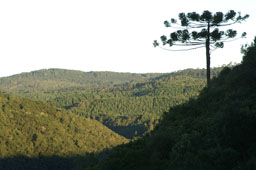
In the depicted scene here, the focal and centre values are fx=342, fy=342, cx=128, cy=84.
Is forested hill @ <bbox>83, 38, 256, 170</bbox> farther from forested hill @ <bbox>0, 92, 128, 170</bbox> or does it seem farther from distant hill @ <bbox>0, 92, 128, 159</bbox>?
distant hill @ <bbox>0, 92, 128, 159</bbox>

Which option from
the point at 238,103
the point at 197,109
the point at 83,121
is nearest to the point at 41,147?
the point at 83,121

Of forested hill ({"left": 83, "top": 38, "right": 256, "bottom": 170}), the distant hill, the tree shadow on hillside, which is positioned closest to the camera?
forested hill ({"left": 83, "top": 38, "right": 256, "bottom": 170})

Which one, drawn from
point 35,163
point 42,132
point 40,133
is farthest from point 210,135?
point 42,132

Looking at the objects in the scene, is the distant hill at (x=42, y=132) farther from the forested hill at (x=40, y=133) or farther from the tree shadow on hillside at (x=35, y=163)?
the tree shadow on hillside at (x=35, y=163)

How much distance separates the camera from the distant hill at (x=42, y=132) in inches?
4970

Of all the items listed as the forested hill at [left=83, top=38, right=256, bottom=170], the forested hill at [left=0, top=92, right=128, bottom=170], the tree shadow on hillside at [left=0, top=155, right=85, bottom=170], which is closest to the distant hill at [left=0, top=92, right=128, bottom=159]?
the forested hill at [left=0, top=92, right=128, bottom=170]

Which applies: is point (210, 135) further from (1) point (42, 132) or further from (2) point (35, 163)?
(1) point (42, 132)

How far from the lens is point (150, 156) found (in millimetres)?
22812

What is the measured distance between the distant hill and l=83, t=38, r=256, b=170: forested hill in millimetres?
101198

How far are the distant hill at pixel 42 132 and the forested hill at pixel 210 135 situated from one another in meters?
101

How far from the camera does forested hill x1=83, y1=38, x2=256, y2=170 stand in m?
15.4

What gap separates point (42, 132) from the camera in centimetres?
13775

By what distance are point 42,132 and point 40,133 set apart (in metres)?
2.14

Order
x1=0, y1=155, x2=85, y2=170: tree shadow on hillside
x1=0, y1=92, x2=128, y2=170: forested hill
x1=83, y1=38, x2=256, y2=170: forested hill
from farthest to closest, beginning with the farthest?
x1=0, y1=92, x2=128, y2=170: forested hill → x1=0, y1=155, x2=85, y2=170: tree shadow on hillside → x1=83, y1=38, x2=256, y2=170: forested hill
